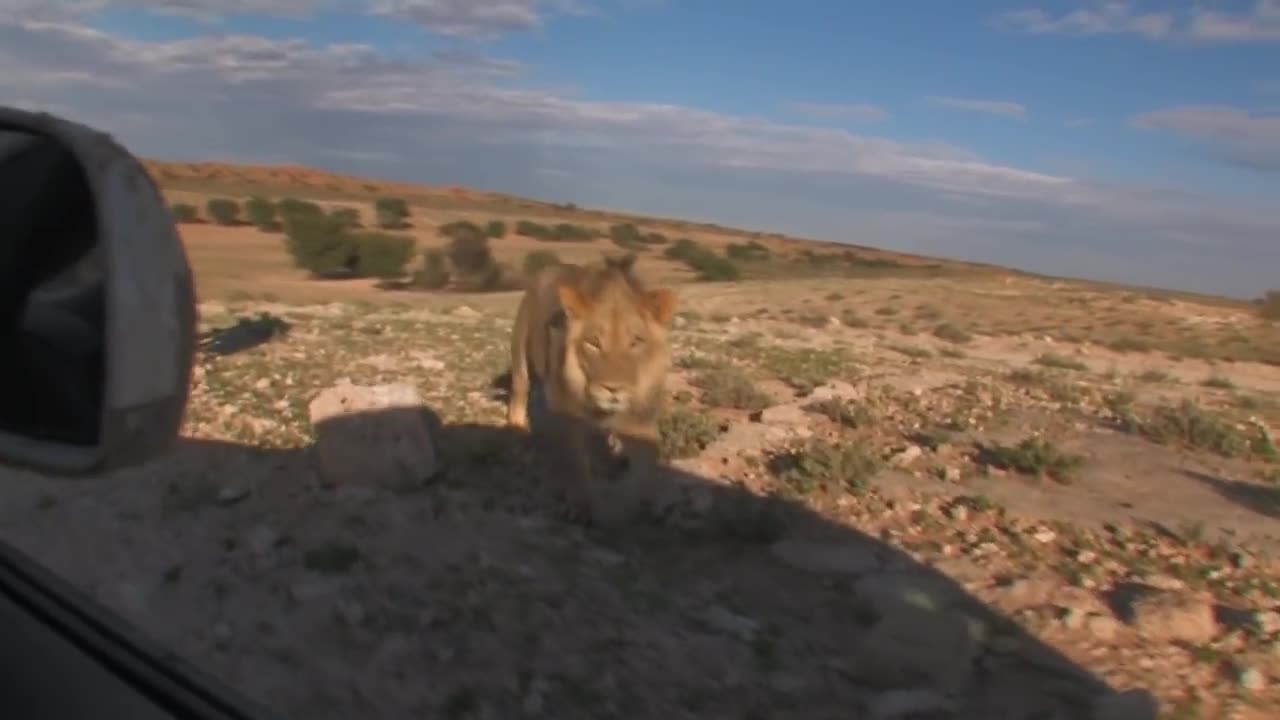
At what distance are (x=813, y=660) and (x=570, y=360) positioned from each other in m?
2.28

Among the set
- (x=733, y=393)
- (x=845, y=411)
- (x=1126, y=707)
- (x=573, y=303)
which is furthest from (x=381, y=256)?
(x=1126, y=707)

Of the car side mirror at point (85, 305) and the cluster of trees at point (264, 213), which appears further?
the cluster of trees at point (264, 213)

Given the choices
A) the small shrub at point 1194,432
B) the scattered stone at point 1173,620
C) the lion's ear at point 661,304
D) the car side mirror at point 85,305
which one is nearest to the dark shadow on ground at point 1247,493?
the small shrub at point 1194,432

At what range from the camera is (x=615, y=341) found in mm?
6672

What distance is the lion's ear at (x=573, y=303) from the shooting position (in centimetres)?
676

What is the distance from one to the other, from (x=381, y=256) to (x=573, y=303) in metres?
25.9

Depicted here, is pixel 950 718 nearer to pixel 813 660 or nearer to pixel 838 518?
pixel 813 660

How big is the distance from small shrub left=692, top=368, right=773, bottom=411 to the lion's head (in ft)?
11.8

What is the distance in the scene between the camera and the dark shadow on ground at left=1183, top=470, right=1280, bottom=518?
8.18m

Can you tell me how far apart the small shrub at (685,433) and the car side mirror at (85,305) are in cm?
651

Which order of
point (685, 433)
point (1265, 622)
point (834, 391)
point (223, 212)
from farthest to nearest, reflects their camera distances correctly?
point (223, 212) → point (834, 391) → point (685, 433) → point (1265, 622)

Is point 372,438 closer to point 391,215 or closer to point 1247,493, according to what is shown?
point 1247,493

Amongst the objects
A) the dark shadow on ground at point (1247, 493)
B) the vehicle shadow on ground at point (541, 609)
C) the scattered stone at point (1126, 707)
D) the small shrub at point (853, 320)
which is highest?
the dark shadow on ground at point (1247, 493)

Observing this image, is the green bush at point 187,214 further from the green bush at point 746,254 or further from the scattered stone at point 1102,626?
the scattered stone at point 1102,626
